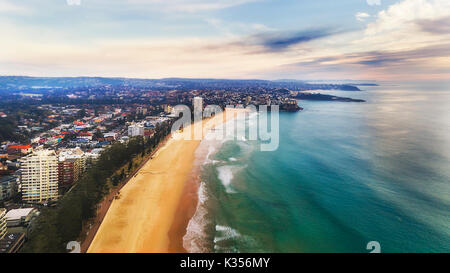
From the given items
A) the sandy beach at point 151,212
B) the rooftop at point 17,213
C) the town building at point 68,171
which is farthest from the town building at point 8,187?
the sandy beach at point 151,212

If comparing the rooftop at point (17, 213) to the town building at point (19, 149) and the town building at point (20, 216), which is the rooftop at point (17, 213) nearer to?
the town building at point (20, 216)

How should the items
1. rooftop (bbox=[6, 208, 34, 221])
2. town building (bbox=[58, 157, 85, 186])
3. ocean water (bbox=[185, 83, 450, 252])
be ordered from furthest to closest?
town building (bbox=[58, 157, 85, 186]) → rooftop (bbox=[6, 208, 34, 221]) → ocean water (bbox=[185, 83, 450, 252])

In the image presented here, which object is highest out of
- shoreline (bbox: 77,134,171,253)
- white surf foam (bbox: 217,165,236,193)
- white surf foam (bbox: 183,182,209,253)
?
white surf foam (bbox: 217,165,236,193)

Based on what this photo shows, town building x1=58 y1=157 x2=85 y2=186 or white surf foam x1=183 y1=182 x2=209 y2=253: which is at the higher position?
town building x1=58 y1=157 x2=85 y2=186

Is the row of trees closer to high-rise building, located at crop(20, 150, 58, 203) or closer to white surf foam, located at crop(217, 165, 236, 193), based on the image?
high-rise building, located at crop(20, 150, 58, 203)

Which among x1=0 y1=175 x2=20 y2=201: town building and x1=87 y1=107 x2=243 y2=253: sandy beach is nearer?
x1=87 y1=107 x2=243 y2=253: sandy beach

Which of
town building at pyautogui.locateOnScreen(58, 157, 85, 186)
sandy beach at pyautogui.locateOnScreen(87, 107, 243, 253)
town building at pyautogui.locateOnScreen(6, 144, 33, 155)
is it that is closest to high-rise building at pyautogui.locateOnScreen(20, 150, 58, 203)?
town building at pyautogui.locateOnScreen(58, 157, 85, 186)

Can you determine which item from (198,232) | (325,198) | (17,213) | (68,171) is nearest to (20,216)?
(17,213)
